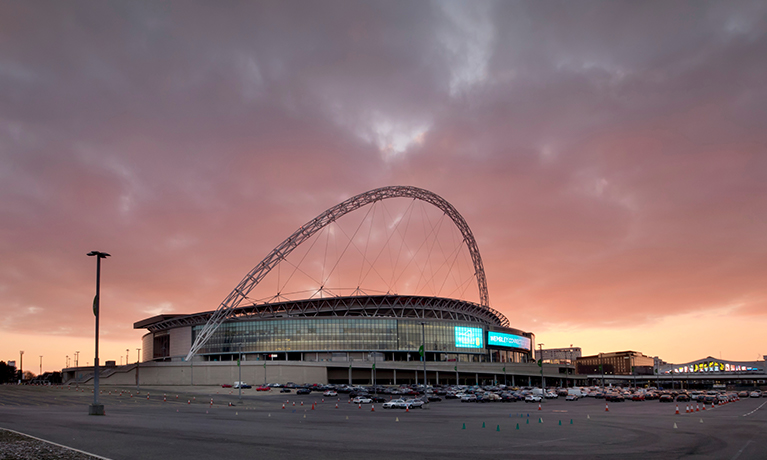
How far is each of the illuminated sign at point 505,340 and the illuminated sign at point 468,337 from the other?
5523 mm

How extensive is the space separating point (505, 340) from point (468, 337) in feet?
64.9

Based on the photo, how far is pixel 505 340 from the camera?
178m

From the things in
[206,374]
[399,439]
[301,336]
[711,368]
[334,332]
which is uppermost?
[334,332]

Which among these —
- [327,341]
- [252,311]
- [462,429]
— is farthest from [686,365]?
[462,429]

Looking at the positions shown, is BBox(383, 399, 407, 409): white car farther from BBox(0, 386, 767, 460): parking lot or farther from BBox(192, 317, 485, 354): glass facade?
BBox(192, 317, 485, 354): glass facade

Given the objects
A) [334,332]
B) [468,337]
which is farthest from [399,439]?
[468,337]

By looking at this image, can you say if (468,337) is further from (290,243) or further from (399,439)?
(399,439)

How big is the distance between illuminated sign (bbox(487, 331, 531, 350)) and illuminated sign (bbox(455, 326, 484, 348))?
18.1 ft

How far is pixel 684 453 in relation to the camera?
80.9 ft

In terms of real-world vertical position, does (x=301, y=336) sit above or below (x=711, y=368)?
above

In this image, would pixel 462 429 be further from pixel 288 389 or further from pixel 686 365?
pixel 686 365

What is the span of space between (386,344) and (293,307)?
28.3m

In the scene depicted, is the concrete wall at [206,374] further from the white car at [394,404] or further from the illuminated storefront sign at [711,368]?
the illuminated storefront sign at [711,368]

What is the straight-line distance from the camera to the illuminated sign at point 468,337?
163m
